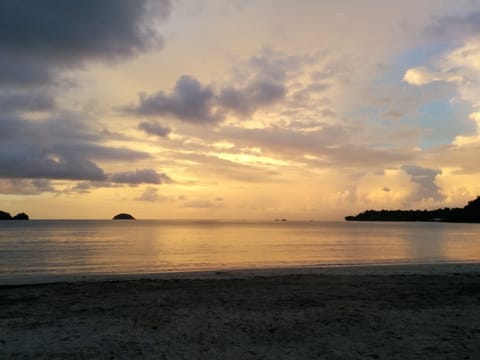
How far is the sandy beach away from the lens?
7.86 metres

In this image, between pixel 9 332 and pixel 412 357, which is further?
pixel 9 332

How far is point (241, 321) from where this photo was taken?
1012 centimetres

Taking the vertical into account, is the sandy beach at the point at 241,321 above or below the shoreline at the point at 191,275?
above

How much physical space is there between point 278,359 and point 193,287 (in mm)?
8847

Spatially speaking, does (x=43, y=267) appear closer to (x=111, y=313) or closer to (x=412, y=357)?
(x=111, y=313)

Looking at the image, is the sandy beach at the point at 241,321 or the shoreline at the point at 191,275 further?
the shoreline at the point at 191,275

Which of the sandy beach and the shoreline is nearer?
the sandy beach

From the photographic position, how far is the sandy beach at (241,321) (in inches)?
309

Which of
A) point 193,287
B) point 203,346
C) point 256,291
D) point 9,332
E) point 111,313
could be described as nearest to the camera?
point 203,346

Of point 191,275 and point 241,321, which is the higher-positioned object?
point 241,321

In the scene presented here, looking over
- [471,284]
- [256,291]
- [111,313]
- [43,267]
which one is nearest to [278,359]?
[111,313]

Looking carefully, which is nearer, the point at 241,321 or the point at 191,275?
the point at 241,321

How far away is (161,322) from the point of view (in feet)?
33.0

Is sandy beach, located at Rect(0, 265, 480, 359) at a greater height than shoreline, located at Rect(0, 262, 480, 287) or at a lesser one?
greater
